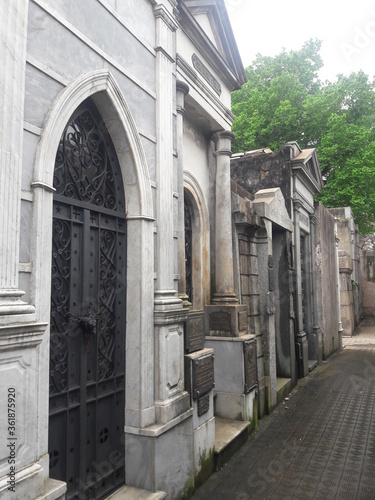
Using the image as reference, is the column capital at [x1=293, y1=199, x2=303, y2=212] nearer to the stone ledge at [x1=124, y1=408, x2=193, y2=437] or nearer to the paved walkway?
the paved walkway

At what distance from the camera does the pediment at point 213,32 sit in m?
5.39

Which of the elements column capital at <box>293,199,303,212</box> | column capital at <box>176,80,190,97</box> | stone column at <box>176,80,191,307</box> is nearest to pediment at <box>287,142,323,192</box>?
column capital at <box>293,199,303,212</box>

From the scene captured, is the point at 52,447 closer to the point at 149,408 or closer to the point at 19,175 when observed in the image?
the point at 149,408

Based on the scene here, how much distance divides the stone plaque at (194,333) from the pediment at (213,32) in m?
3.68

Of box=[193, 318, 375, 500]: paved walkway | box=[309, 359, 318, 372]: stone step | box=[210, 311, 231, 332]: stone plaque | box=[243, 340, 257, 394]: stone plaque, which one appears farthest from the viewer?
box=[309, 359, 318, 372]: stone step

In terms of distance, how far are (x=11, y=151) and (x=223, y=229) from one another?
14.2ft

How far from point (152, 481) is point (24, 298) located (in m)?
2.21

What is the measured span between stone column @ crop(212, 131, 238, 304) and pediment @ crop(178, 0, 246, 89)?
1.09 m

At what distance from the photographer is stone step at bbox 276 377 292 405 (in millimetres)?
7765

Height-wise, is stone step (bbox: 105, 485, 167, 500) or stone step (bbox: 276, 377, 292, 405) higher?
stone step (bbox: 105, 485, 167, 500)

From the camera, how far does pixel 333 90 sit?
18875 mm

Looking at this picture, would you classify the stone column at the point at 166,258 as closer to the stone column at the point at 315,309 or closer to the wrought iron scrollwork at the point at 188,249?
the wrought iron scrollwork at the point at 188,249

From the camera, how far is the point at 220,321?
250 inches

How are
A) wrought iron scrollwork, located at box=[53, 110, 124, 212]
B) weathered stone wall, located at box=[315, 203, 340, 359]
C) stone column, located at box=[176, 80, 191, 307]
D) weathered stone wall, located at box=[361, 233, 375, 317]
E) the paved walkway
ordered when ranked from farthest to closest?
weathered stone wall, located at box=[361, 233, 375, 317]
weathered stone wall, located at box=[315, 203, 340, 359]
stone column, located at box=[176, 80, 191, 307]
the paved walkway
wrought iron scrollwork, located at box=[53, 110, 124, 212]
